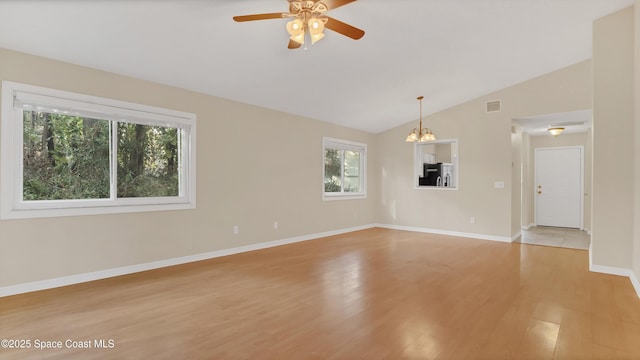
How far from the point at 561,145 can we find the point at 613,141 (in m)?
4.56

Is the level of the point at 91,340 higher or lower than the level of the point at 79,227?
lower

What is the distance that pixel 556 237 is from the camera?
21.9 ft

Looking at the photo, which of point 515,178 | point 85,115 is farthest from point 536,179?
point 85,115

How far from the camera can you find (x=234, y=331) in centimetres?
248

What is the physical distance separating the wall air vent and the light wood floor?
3.18 m

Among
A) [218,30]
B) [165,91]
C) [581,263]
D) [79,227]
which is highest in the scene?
[218,30]

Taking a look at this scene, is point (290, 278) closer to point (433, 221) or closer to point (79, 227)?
point (79, 227)

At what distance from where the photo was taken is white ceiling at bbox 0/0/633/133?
303 cm

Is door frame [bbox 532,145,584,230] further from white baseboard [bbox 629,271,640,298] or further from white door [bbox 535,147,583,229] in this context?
white baseboard [bbox 629,271,640,298]

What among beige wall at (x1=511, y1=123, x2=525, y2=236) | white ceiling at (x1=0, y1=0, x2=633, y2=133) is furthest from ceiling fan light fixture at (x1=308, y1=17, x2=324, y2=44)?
beige wall at (x1=511, y1=123, x2=525, y2=236)

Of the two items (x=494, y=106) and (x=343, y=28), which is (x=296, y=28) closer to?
(x=343, y=28)

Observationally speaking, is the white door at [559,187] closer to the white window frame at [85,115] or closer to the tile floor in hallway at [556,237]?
the tile floor in hallway at [556,237]

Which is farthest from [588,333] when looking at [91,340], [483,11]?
[91,340]

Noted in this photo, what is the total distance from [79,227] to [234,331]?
8.25ft
